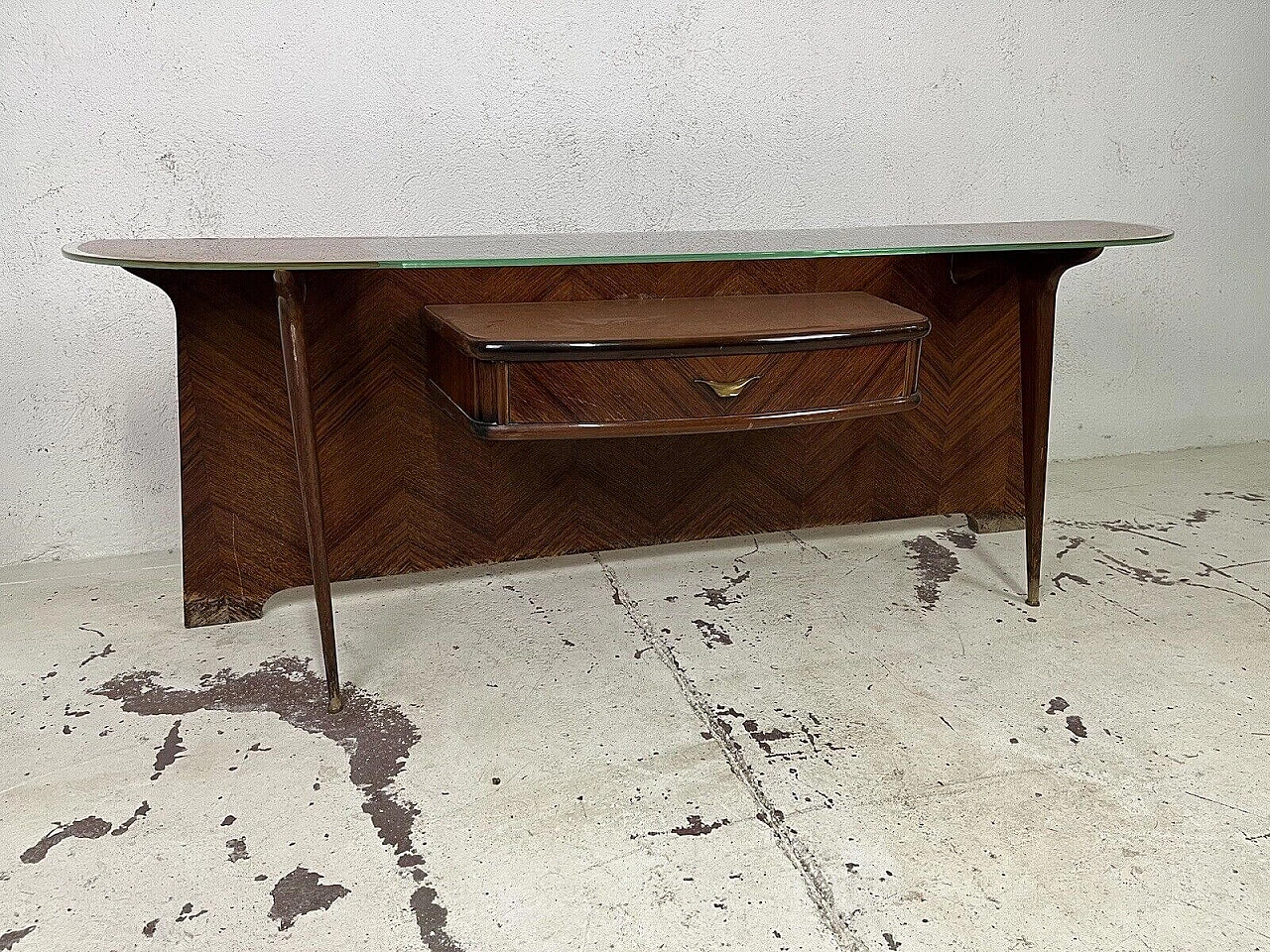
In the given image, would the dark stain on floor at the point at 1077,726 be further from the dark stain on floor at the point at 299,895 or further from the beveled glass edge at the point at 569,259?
the dark stain on floor at the point at 299,895

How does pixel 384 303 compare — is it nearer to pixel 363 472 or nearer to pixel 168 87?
pixel 363 472

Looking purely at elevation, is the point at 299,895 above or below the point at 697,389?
below

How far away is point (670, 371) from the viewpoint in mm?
1899

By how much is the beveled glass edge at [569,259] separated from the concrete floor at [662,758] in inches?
30.6

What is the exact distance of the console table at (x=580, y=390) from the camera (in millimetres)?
1892

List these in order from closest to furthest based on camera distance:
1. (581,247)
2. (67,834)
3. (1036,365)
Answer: (67,834) → (581,247) → (1036,365)

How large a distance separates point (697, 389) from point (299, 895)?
1017 mm

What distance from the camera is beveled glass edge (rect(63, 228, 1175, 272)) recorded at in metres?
1.72

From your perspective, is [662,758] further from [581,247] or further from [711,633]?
[581,247]

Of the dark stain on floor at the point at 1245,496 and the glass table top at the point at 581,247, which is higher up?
the glass table top at the point at 581,247

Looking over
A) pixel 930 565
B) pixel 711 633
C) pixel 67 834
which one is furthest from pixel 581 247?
pixel 67 834

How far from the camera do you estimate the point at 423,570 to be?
2434 mm

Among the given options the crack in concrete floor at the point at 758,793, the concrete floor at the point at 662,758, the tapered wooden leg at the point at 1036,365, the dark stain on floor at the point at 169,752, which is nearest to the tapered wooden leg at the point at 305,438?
the concrete floor at the point at 662,758

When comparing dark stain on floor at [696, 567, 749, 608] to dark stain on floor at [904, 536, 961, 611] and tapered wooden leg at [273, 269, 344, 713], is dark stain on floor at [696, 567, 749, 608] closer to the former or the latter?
dark stain on floor at [904, 536, 961, 611]
